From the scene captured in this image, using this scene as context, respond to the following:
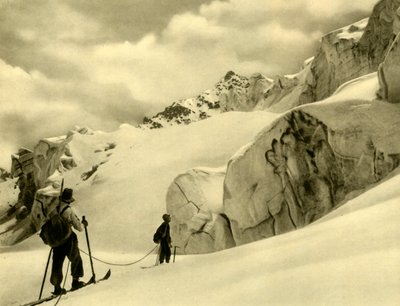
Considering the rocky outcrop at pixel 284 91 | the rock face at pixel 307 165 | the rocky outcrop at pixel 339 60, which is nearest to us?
the rock face at pixel 307 165

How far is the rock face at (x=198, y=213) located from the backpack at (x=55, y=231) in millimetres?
13521

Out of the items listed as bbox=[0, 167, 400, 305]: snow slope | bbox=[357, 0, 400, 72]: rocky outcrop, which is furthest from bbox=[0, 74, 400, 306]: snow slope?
bbox=[357, 0, 400, 72]: rocky outcrop

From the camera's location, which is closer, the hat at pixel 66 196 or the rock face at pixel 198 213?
the hat at pixel 66 196

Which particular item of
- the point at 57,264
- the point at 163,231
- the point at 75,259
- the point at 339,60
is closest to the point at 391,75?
the point at 163,231

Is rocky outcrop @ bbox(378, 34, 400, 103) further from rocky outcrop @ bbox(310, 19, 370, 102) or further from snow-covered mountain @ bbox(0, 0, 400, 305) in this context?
rocky outcrop @ bbox(310, 19, 370, 102)

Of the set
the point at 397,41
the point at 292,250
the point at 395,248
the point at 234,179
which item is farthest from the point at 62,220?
the point at 234,179

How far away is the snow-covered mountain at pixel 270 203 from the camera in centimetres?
433

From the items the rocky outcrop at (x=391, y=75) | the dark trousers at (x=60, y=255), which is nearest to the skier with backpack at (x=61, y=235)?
the dark trousers at (x=60, y=255)

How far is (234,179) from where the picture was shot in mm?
19172

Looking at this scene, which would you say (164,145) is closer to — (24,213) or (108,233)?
(108,233)

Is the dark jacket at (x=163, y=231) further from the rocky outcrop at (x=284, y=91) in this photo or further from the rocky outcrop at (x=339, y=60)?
the rocky outcrop at (x=284, y=91)

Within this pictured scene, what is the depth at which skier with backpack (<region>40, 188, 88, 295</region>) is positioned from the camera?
779 cm

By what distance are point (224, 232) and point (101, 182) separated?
25.2 m

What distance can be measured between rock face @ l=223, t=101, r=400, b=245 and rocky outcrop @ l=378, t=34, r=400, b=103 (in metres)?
0.43
